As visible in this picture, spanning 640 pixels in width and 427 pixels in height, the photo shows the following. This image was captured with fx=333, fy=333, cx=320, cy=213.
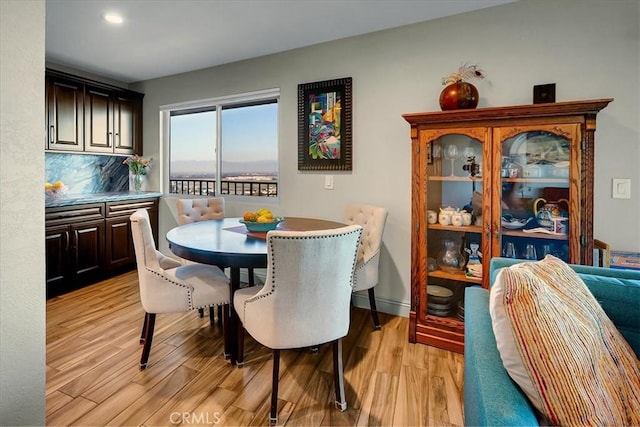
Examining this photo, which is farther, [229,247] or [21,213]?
[229,247]

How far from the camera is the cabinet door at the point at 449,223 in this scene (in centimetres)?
228

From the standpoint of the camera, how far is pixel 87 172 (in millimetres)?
4109

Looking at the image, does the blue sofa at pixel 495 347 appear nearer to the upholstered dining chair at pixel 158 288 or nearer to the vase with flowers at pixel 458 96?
the vase with flowers at pixel 458 96

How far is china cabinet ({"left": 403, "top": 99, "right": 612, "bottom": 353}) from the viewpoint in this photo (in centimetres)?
196

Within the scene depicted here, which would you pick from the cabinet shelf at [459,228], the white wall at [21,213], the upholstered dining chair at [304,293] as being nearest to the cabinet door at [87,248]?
the upholstered dining chair at [304,293]

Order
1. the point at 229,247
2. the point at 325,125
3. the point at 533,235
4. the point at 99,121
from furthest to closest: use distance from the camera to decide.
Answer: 1. the point at 99,121
2. the point at 325,125
3. the point at 533,235
4. the point at 229,247

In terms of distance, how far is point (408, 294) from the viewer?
287 cm

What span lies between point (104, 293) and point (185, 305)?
1.87m

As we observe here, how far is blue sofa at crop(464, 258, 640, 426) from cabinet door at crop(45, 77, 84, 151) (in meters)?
4.07

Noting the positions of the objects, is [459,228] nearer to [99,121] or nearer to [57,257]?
[57,257]

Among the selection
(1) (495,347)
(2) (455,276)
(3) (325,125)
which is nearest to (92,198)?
(3) (325,125)

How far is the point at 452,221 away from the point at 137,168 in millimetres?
3798

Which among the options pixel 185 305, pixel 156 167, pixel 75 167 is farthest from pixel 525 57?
pixel 75 167

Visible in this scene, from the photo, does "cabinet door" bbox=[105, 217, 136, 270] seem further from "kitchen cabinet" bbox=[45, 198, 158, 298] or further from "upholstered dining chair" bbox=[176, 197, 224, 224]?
"upholstered dining chair" bbox=[176, 197, 224, 224]
